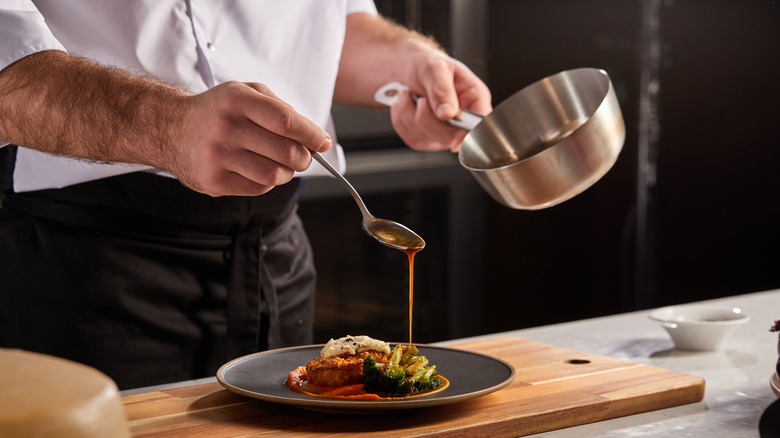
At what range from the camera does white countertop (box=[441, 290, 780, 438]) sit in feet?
3.45

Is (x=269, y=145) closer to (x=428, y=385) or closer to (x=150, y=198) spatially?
(x=428, y=385)

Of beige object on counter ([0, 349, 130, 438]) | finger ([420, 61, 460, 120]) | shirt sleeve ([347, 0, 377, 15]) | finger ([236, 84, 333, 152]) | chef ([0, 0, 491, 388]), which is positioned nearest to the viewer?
beige object on counter ([0, 349, 130, 438])

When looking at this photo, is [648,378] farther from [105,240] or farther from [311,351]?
[105,240]

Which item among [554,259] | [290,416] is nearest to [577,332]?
[290,416]

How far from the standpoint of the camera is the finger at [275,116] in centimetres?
96

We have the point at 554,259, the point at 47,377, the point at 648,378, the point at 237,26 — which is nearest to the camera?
the point at 47,377

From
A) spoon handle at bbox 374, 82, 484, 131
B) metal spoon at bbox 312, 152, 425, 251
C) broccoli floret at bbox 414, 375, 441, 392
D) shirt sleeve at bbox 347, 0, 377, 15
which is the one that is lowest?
broccoli floret at bbox 414, 375, 441, 392

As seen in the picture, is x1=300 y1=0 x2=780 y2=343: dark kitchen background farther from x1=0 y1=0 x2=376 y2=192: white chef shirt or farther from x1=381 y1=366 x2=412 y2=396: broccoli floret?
x1=381 y1=366 x2=412 y2=396: broccoli floret

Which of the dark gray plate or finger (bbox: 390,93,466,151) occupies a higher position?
finger (bbox: 390,93,466,151)

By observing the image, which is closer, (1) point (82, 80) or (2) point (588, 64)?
(1) point (82, 80)

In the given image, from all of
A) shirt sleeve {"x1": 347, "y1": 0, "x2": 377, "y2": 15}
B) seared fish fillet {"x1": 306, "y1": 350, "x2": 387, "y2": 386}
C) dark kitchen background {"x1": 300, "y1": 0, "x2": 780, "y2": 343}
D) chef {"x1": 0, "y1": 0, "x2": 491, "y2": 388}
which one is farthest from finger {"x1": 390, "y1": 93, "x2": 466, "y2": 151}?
dark kitchen background {"x1": 300, "y1": 0, "x2": 780, "y2": 343}

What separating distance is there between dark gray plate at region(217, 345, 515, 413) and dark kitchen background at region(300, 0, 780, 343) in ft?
5.62

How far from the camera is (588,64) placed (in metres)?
3.28

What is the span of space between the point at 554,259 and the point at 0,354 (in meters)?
2.90
